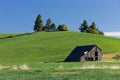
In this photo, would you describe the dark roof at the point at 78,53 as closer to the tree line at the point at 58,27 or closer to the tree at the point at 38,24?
the tree line at the point at 58,27

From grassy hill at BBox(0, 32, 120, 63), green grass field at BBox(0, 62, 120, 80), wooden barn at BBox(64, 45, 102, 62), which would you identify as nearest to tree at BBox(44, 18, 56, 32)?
grassy hill at BBox(0, 32, 120, 63)

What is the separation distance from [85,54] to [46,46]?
18.4m

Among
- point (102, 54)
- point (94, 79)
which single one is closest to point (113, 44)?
point (102, 54)

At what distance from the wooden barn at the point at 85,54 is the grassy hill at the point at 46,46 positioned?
96.4 inches

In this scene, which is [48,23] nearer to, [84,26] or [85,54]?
[84,26]

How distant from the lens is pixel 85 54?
9350cm

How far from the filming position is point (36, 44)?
371ft

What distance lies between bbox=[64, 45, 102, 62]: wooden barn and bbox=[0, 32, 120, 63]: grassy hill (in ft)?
8.03

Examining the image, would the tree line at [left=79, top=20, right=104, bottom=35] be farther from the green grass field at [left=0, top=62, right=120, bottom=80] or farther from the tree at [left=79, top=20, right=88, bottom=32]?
the green grass field at [left=0, top=62, right=120, bottom=80]

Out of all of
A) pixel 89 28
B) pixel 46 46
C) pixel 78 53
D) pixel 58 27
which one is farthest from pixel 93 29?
pixel 78 53

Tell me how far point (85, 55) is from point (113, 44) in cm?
2274

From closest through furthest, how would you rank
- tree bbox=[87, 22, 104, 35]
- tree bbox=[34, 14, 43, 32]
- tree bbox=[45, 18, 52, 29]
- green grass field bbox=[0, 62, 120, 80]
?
1. green grass field bbox=[0, 62, 120, 80]
2. tree bbox=[87, 22, 104, 35]
3. tree bbox=[34, 14, 43, 32]
4. tree bbox=[45, 18, 52, 29]

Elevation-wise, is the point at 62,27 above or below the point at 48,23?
below

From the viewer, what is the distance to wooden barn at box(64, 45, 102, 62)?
9269 centimetres
